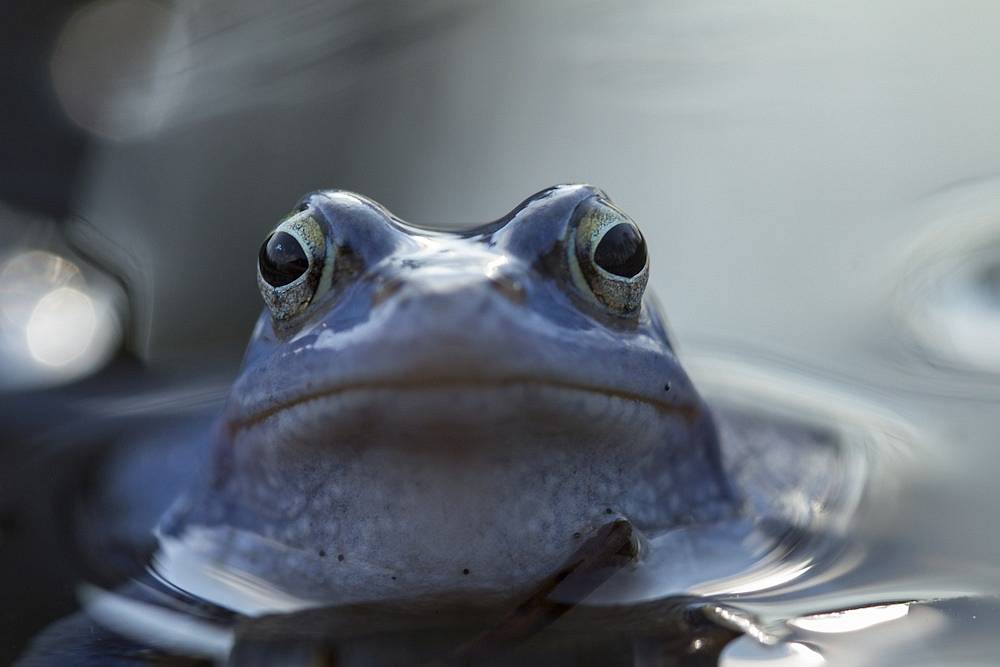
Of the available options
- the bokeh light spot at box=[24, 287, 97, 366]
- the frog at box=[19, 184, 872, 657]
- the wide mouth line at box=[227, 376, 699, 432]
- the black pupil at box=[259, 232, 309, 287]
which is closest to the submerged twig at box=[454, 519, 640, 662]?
the frog at box=[19, 184, 872, 657]

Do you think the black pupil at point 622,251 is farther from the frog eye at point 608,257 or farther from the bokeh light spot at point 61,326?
the bokeh light spot at point 61,326

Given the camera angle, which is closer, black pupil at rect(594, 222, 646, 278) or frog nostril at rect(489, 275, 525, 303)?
frog nostril at rect(489, 275, 525, 303)

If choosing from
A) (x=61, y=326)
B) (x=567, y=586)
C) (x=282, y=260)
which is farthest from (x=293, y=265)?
(x=61, y=326)

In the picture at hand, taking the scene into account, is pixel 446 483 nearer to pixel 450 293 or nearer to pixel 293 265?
pixel 450 293

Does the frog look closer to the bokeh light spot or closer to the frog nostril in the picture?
the frog nostril

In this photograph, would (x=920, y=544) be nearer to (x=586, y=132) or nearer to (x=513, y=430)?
(x=513, y=430)

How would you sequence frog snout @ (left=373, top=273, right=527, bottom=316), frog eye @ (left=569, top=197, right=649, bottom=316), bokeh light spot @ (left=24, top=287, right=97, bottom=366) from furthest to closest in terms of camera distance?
bokeh light spot @ (left=24, top=287, right=97, bottom=366), frog eye @ (left=569, top=197, right=649, bottom=316), frog snout @ (left=373, top=273, right=527, bottom=316)

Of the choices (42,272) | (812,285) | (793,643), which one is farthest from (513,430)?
(42,272)
